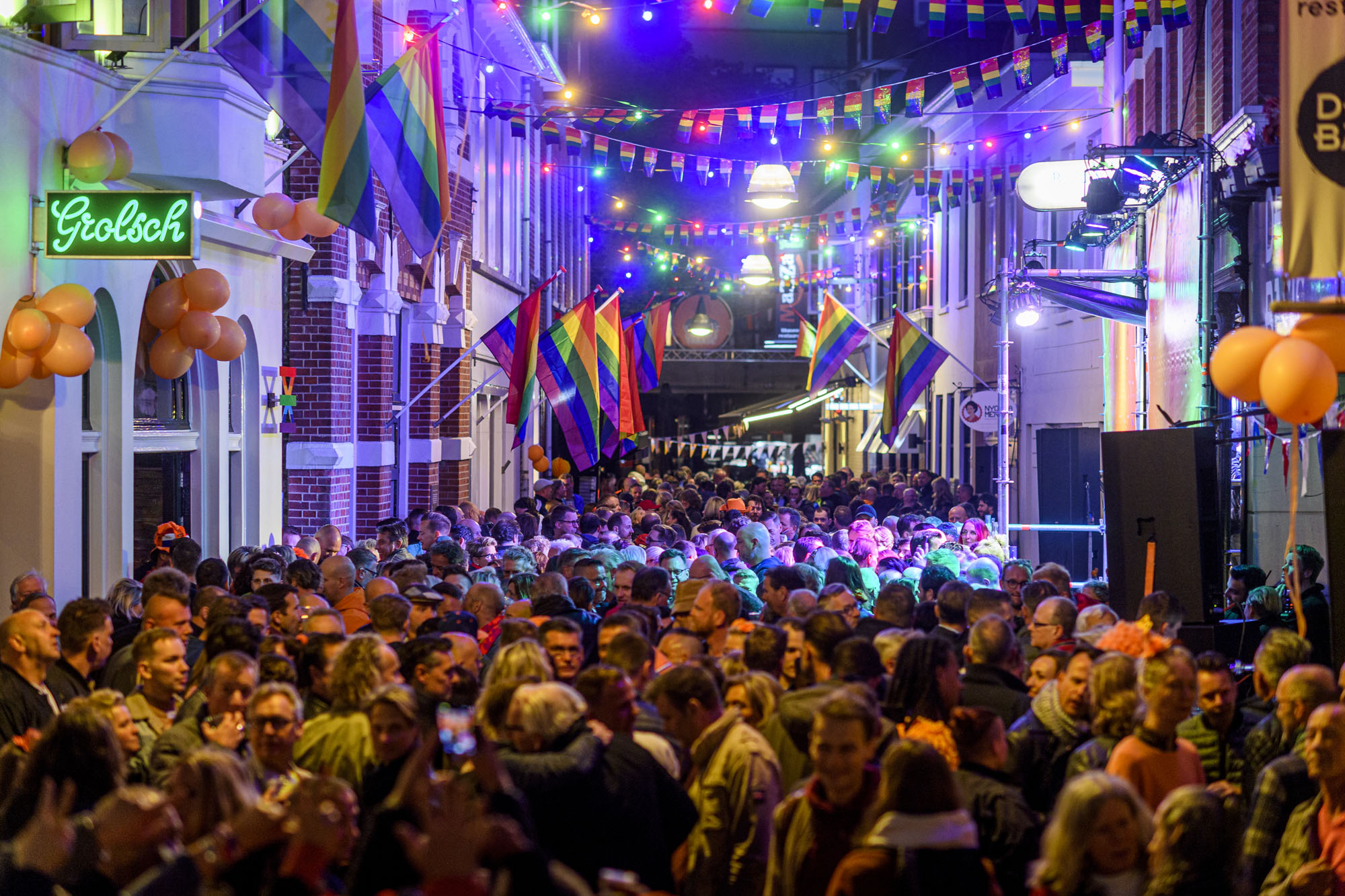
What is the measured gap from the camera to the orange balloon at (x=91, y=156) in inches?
393

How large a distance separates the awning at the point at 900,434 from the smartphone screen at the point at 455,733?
27.3 meters

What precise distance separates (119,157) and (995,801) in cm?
793

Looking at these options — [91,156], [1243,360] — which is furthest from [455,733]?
[91,156]

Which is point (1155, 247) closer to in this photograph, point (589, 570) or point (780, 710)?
point (589, 570)

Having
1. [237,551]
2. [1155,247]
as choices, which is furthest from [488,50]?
[237,551]

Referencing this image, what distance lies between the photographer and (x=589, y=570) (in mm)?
10125

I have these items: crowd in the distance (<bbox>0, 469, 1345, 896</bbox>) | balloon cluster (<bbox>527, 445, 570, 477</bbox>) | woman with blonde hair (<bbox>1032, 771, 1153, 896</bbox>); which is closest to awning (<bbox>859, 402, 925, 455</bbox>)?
balloon cluster (<bbox>527, 445, 570, 477</bbox>)

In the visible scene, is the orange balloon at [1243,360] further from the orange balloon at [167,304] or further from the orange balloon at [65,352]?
the orange balloon at [167,304]

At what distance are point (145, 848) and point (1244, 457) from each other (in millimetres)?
11360

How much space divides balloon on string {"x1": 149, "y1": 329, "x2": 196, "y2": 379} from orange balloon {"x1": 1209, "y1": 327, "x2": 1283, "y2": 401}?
25.1ft

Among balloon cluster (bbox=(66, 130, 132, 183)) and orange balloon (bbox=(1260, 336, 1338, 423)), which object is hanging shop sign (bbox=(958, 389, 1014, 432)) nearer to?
balloon cluster (bbox=(66, 130, 132, 183))

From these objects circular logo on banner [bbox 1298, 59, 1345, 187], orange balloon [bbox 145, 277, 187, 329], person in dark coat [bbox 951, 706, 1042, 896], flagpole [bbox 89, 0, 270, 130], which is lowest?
person in dark coat [bbox 951, 706, 1042, 896]

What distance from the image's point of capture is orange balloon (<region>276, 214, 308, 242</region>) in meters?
12.6

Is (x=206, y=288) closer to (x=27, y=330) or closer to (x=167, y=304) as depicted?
(x=167, y=304)
